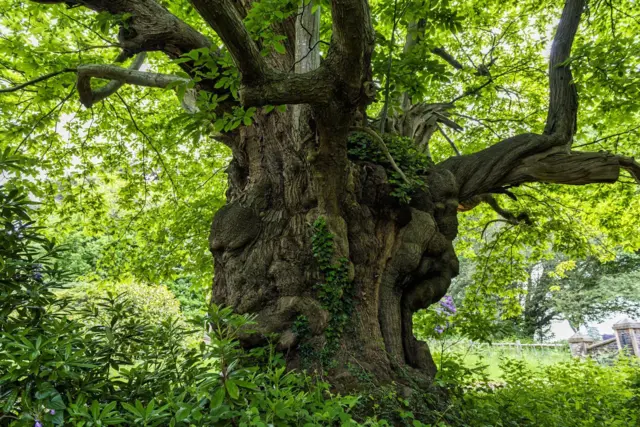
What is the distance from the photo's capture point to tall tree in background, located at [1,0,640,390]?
8.71 feet

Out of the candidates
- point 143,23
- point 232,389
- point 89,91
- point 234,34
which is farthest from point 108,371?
point 89,91

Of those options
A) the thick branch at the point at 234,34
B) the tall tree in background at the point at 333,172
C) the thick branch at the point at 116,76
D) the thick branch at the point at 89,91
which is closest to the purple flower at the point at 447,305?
the tall tree in background at the point at 333,172

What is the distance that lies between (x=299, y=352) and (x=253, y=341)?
0.39 m

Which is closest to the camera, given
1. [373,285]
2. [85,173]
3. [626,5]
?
[373,285]

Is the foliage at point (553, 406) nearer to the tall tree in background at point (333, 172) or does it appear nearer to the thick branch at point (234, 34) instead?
the tall tree in background at point (333, 172)

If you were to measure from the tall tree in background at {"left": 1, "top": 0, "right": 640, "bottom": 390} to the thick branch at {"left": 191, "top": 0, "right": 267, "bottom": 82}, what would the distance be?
18mm

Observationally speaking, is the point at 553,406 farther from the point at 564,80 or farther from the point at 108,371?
the point at 108,371

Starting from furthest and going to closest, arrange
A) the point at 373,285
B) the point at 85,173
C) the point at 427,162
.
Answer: the point at 85,173 < the point at 427,162 < the point at 373,285

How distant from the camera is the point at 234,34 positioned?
6.84 feet

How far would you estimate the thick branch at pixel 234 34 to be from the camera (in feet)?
6.48

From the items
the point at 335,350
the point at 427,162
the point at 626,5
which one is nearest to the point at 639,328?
the point at 626,5

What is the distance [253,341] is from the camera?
125 inches

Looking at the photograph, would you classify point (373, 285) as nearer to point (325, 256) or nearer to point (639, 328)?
point (325, 256)

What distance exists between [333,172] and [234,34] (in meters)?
1.54
